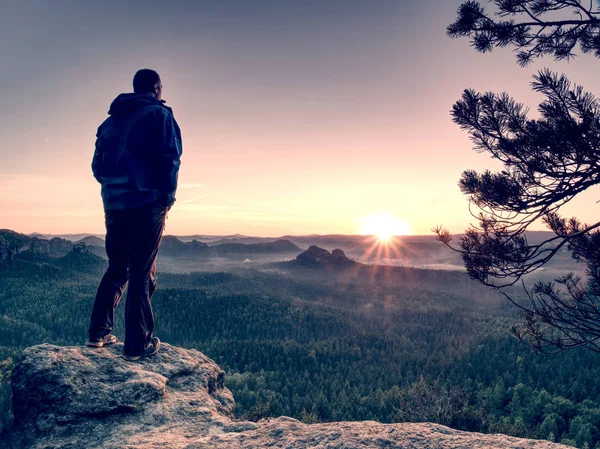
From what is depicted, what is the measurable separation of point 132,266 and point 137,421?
6.32 feet

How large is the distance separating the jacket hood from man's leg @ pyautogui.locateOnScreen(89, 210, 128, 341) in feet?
4.72

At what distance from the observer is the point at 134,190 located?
14.9 feet

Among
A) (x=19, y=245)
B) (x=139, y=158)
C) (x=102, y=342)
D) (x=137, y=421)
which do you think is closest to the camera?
(x=137, y=421)

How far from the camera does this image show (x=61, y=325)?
23359 millimetres

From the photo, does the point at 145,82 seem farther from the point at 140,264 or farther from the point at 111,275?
the point at 111,275

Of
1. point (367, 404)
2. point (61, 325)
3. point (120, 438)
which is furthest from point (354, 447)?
point (61, 325)

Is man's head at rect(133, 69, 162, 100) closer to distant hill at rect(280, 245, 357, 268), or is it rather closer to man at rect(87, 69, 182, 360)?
man at rect(87, 69, 182, 360)

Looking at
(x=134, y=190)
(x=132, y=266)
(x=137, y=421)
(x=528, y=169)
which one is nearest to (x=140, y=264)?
(x=132, y=266)

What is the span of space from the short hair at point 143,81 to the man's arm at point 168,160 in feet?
2.25

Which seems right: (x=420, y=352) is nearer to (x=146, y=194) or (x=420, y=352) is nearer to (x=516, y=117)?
(x=516, y=117)

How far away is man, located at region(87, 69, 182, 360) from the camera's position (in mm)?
4613

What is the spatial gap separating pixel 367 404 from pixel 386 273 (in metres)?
70.3

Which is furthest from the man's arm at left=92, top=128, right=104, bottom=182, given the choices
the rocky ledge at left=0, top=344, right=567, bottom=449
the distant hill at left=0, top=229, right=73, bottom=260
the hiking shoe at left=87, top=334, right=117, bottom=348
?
the distant hill at left=0, top=229, right=73, bottom=260

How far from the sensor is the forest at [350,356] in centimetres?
1073
